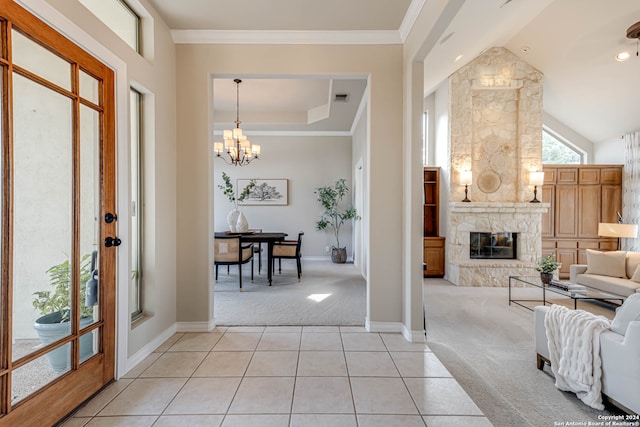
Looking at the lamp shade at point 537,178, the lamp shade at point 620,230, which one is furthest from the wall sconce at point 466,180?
the lamp shade at point 620,230

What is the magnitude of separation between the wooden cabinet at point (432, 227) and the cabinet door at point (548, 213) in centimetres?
199

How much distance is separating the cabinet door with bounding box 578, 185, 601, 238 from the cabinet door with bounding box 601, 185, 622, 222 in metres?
0.10

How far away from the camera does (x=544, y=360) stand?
2502mm

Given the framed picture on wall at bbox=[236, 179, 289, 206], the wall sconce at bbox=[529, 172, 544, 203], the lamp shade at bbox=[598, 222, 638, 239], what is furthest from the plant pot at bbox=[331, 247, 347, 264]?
the lamp shade at bbox=[598, 222, 638, 239]

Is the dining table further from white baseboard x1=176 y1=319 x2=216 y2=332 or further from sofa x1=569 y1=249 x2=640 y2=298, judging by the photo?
sofa x1=569 y1=249 x2=640 y2=298

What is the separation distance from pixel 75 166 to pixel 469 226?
5732 mm

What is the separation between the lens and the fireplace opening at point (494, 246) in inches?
234

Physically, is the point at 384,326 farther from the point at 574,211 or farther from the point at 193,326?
the point at 574,211

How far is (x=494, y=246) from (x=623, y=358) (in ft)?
14.4

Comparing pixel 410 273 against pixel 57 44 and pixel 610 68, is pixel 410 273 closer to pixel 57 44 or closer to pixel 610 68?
pixel 57 44

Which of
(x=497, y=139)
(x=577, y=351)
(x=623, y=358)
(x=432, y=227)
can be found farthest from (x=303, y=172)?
(x=623, y=358)

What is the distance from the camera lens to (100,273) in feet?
6.65

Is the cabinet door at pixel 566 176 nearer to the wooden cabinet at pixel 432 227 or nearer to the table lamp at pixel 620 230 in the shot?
the table lamp at pixel 620 230

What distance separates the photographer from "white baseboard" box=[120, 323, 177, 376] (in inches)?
91.1
